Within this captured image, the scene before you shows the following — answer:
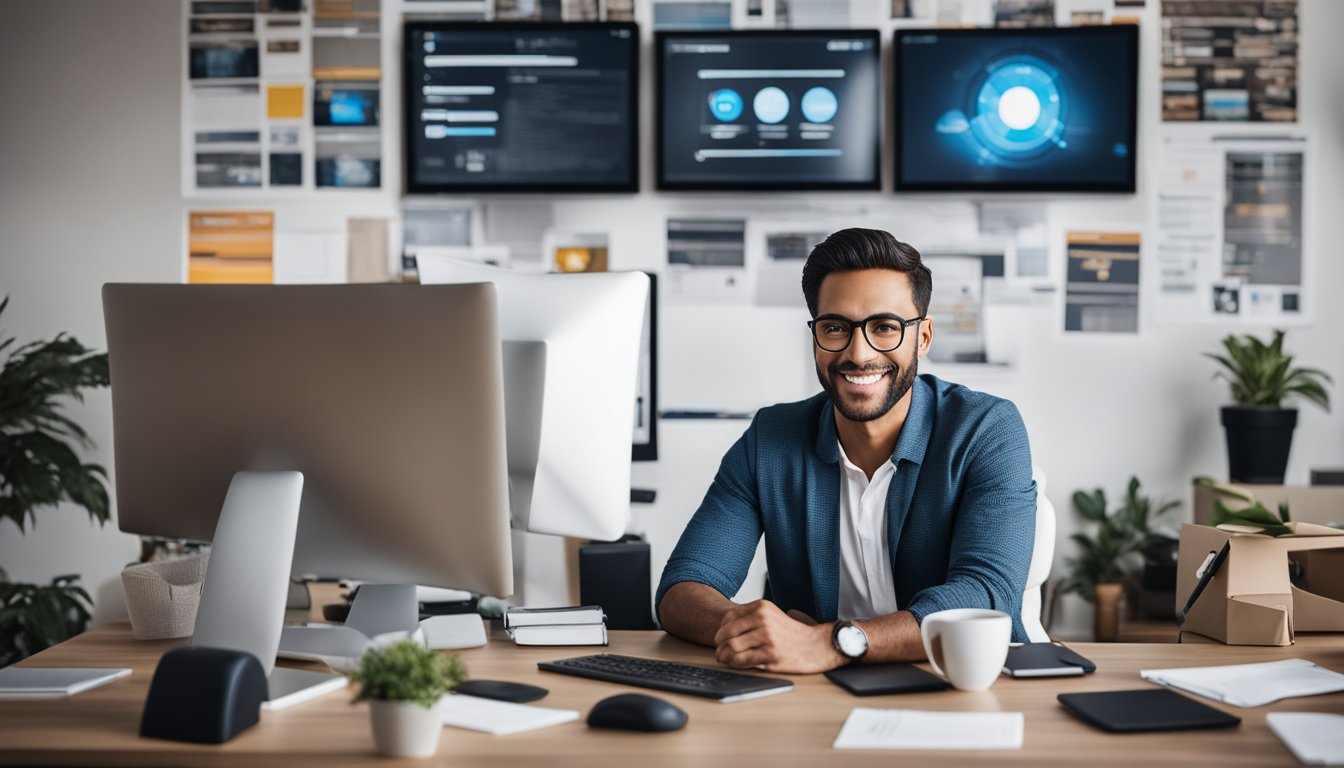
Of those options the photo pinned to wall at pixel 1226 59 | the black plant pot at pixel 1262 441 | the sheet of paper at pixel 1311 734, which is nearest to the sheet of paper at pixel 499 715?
the sheet of paper at pixel 1311 734

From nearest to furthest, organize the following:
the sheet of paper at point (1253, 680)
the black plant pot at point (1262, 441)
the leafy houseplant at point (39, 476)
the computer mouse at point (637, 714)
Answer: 1. the computer mouse at point (637, 714)
2. the sheet of paper at point (1253, 680)
3. the leafy houseplant at point (39, 476)
4. the black plant pot at point (1262, 441)

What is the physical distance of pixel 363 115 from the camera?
319 centimetres

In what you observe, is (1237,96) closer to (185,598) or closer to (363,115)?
(363,115)

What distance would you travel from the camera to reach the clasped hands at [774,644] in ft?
4.71

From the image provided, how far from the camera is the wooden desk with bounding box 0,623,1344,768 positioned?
1.11 m

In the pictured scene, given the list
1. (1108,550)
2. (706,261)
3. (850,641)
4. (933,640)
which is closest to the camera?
(933,640)

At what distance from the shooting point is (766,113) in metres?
3.16

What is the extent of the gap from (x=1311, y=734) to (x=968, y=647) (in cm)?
35

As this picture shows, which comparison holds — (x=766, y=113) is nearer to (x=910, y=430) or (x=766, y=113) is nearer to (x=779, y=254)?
(x=779, y=254)

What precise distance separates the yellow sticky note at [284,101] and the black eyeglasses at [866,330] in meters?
1.98

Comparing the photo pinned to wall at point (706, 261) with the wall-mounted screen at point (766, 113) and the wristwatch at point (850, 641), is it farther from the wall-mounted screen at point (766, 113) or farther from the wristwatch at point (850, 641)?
the wristwatch at point (850, 641)

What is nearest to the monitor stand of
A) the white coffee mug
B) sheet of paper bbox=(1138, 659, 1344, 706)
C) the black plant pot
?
the white coffee mug

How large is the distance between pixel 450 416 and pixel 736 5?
215 centimetres

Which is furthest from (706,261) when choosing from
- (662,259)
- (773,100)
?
(773,100)
